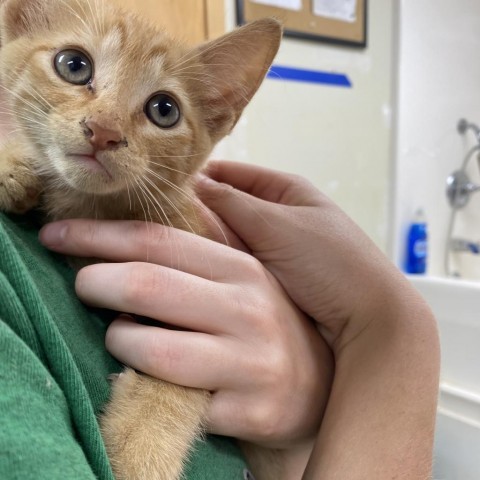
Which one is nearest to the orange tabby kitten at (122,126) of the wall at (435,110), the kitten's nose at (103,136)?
the kitten's nose at (103,136)

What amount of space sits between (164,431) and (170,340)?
121mm

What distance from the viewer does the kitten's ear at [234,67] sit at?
85 cm

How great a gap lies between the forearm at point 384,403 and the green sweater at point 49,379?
7.0 inches

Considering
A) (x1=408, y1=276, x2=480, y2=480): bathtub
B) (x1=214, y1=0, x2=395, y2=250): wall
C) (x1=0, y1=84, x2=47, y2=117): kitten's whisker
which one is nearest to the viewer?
(x1=0, y1=84, x2=47, y2=117): kitten's whisker

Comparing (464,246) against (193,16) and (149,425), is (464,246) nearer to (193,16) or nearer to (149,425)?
(193,16)

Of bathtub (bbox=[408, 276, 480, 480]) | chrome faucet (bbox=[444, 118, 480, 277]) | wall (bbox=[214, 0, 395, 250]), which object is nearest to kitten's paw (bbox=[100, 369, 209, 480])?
wall (bbox=[214, 0, 395, 250])

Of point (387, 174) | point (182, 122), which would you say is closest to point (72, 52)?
point (182, 122)

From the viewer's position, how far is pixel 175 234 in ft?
2.41

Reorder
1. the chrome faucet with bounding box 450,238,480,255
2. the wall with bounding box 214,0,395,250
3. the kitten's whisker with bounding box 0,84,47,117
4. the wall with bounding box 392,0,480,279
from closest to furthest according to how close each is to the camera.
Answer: the kitten's whisker with bounding box 0,84,47,117 → the wall with bounding box 214,0,395,250 → the wall with bounding box 392,0,480,279 → the chrome faucet with bounding box 450,238,480,255

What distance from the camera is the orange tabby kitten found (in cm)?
64

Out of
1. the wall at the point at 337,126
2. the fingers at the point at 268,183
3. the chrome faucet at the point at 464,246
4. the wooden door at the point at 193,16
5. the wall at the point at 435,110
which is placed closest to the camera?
the fingers at the point at 268,183

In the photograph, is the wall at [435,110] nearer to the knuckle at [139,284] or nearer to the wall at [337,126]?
the wall at [337,126]

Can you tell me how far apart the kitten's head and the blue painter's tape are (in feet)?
3.94

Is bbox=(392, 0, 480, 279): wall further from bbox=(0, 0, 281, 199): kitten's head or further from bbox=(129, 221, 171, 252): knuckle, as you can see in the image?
bbox=(129, 221, 171, 252): knuckle
